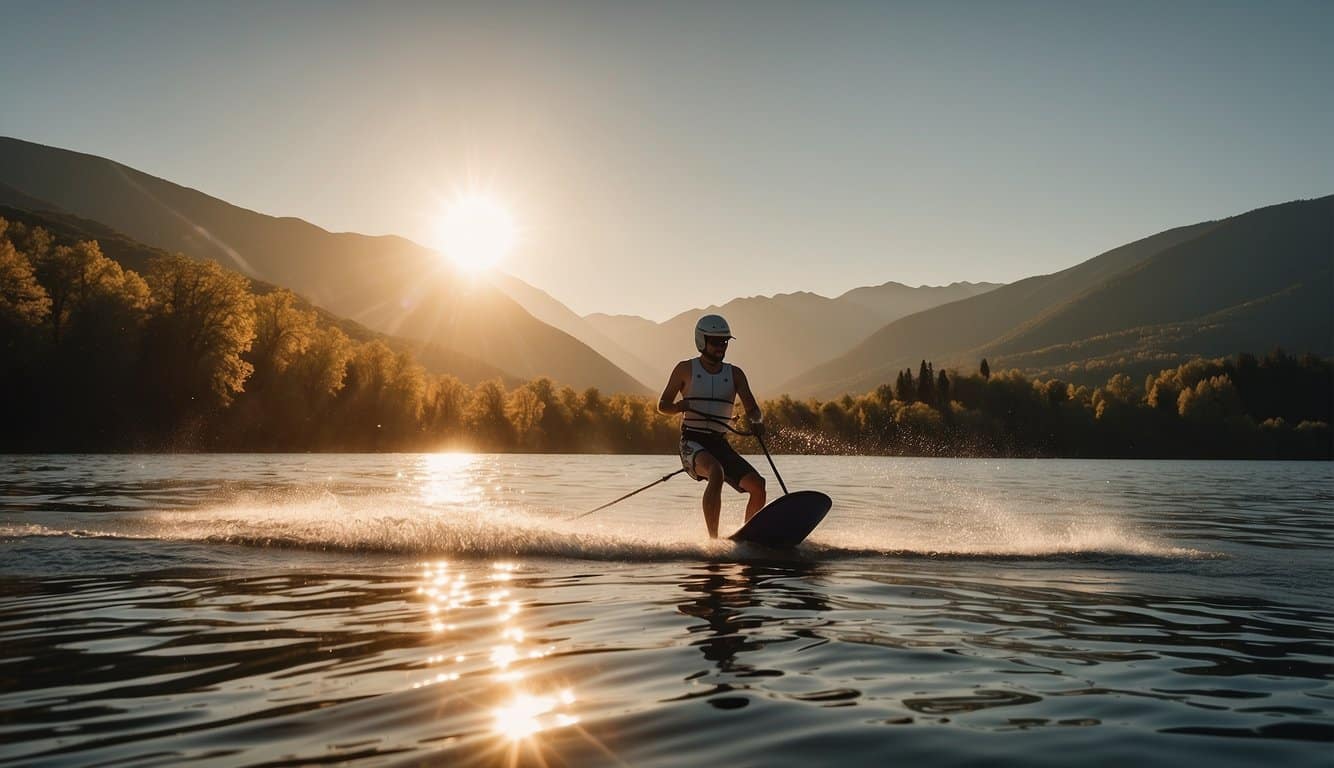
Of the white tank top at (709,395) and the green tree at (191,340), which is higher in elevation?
the green tree at (191,340)

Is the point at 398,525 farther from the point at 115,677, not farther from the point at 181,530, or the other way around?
the point at 115,677

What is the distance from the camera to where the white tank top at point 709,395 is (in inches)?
524

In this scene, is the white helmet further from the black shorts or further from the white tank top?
the black shorts

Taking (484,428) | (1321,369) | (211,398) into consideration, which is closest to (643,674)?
(211,398)

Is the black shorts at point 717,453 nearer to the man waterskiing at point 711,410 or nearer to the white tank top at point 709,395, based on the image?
the man waterskiing at point 711,410

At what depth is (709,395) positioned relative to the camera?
1332 centimetres

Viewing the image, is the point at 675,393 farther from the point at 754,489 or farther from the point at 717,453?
the point at 754,489

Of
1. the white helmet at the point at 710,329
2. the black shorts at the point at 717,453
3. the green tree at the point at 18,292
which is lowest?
the black shorts at the point at 717,453

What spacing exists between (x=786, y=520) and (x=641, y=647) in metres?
5.97

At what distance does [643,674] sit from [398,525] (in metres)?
8.87

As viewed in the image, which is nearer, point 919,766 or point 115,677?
point 919,766

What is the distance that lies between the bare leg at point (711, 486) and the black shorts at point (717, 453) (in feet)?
0.33

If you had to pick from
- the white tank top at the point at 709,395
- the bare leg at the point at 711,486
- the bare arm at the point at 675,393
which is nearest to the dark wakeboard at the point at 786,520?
the bare leg at the point at 711,486

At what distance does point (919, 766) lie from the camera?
4066 mm
